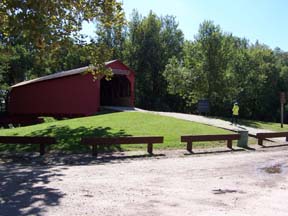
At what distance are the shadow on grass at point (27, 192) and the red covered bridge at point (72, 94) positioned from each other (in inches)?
723

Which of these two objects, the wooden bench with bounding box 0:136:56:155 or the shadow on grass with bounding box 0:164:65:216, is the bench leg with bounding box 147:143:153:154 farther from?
the shadow on grass with bounding box 0:164:65:216

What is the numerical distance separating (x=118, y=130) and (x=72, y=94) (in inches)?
504

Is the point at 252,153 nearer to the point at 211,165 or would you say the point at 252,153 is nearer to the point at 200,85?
the point at 211,165

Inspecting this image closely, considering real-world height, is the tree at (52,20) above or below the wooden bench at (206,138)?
above

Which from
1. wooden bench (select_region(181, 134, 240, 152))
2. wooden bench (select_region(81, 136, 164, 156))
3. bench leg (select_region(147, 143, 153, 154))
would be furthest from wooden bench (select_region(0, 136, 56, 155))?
wooden bench (select_region(181, 134, 240, 152))

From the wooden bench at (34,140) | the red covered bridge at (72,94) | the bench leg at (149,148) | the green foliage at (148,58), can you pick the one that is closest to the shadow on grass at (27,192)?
the wooden bench at (34,140)

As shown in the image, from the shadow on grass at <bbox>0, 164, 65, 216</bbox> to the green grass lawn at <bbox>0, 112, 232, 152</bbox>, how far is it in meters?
5.37

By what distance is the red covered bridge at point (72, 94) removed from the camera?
32.1m

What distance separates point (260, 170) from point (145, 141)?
A: 573cm

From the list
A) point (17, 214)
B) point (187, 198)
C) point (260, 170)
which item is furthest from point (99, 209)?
point (260, 170)

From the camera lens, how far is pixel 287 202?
315 inches

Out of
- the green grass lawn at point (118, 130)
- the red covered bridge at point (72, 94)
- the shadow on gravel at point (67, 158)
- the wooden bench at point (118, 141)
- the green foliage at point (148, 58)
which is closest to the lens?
the shadow on gravel at point (67, 158)

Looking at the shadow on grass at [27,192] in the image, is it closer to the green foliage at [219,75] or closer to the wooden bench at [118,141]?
the wooden bench at [118,141]

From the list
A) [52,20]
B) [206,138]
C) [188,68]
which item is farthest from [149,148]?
[188,68]
